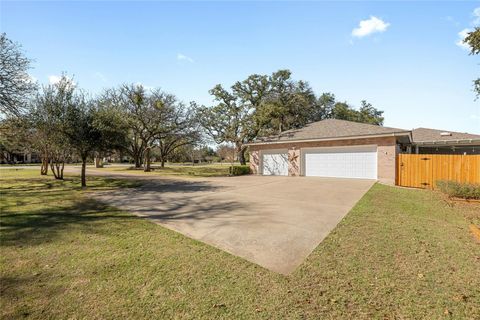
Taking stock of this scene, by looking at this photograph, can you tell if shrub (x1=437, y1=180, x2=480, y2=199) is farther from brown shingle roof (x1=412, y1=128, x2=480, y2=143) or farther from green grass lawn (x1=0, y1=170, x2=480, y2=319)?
brown shingle roof (x1=412, y1=128, x2=480, y2=143)

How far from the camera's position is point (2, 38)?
11.7 metres

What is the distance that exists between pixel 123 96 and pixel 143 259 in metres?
28.3

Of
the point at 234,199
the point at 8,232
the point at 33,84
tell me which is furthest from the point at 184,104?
the point at 8,232

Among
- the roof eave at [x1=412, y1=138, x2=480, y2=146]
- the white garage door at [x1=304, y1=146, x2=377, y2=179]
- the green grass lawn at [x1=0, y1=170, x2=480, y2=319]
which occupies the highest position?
the roof eave at [x1=412, y1=138, x2=480, y2=146]

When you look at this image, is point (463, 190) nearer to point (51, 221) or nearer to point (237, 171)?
point (51, 221)

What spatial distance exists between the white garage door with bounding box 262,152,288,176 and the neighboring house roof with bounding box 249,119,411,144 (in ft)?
4.15

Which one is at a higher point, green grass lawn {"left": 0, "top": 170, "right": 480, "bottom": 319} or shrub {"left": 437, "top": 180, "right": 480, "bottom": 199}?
shrub {"left": 437, "top": 180, "right": 480, "bottom": 199}

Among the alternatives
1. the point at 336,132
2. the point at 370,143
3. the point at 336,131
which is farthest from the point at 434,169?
the point at 336,131

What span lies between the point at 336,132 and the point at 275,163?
5.59 m

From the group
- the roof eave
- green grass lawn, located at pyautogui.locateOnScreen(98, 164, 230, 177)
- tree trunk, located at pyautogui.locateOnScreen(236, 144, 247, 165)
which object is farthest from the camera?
tree trunk, located at pyautogui.locateOnScreen(236, 144, 247, 165)

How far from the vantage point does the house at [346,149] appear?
15125 mm

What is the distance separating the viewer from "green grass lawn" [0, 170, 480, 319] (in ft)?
8.86

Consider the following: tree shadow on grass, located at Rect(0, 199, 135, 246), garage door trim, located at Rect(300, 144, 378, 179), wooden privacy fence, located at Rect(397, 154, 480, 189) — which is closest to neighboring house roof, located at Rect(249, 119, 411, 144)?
garage door trim, located at Rect(300, 144, 378, 179)

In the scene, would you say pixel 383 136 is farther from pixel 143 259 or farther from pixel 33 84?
pixel 33 84
